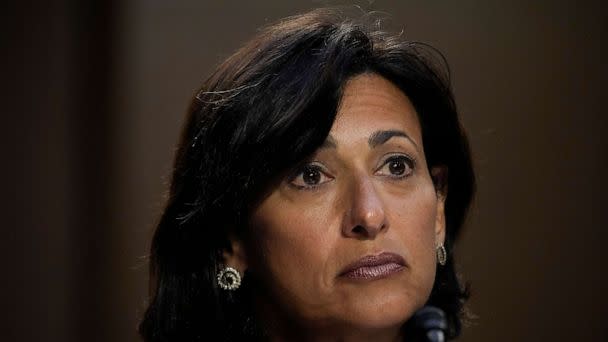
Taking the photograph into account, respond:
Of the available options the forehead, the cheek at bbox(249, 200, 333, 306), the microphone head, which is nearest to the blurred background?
the forehead

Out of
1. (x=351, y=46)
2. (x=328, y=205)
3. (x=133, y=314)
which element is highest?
(x=351, y=46)

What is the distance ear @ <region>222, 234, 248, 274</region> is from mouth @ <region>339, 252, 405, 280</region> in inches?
9.0

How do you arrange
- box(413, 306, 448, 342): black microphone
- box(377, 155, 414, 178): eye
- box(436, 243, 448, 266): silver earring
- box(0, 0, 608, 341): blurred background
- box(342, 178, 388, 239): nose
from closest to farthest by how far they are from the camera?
box(413, 306, 448, 342): black microphone
box(342, 178, 388, 239): nose
box(377, 155, 414, 178): eye
box(436, 243, 448, 266): silver earring
box(0, 0, 608, 341): blurred background

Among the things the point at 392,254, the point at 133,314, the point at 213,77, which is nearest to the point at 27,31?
the point at 133,314

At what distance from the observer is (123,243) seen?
2.37 meters

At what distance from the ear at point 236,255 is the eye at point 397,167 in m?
0.28

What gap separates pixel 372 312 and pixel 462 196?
0.45 m

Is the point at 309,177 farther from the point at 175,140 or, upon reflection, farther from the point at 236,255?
the point at 175,140

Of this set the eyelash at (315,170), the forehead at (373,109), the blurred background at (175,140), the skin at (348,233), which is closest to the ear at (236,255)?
the skin at (348,233)

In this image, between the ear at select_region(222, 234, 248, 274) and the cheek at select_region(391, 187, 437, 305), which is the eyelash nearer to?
the cheek at select_region(391, 187, 437, 305)

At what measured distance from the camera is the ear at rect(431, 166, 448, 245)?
170 cm

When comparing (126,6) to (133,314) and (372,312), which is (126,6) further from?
(372,312)

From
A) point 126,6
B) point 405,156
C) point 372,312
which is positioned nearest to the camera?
point 372,312

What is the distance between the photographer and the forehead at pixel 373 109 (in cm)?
151
